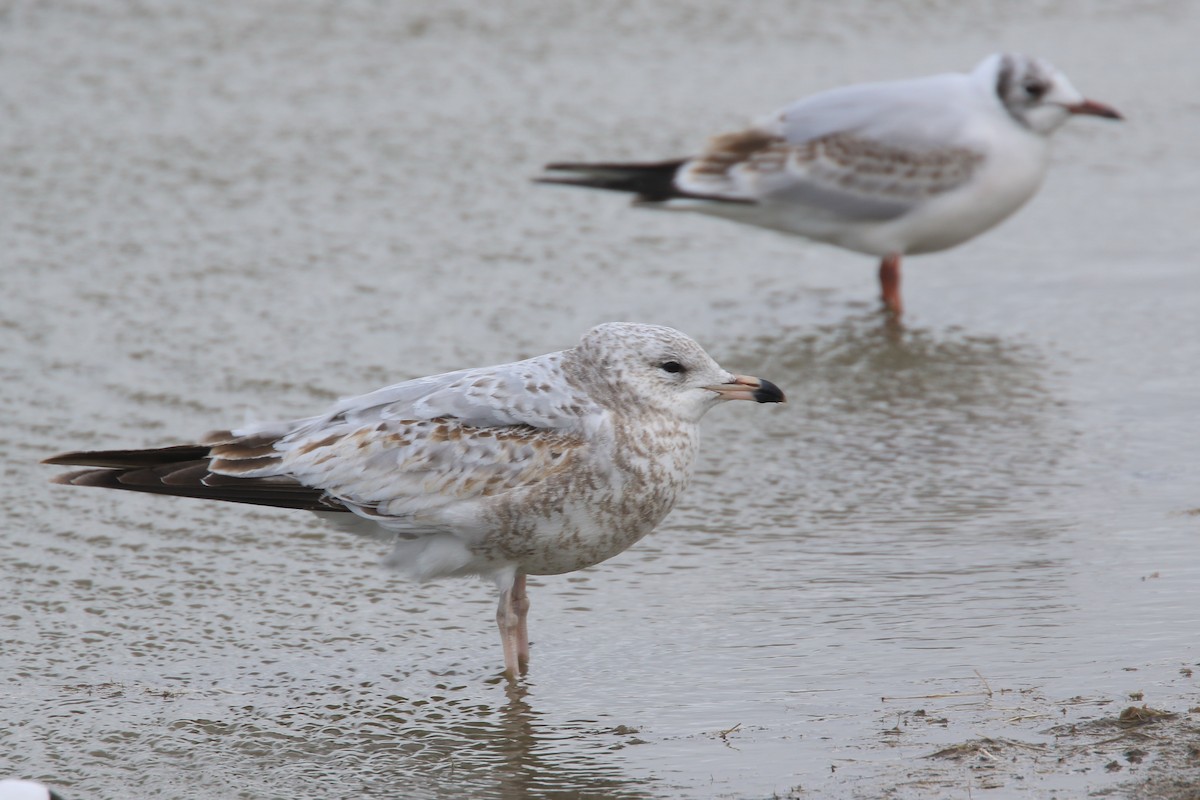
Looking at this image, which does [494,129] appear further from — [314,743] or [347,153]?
[314,743]

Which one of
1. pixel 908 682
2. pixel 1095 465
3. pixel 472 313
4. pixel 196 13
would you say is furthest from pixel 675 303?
pixel 196 13

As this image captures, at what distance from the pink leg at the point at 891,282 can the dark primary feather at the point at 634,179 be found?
2.29 feet

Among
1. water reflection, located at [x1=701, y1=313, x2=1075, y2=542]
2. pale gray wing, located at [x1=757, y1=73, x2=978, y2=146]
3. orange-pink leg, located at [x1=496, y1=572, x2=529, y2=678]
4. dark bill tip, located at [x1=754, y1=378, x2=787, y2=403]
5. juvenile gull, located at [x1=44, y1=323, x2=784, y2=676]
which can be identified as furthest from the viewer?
pale gray wing, located at [x1=757, y1=73, x2=978, y2=146]

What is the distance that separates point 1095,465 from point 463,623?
2.23 meters

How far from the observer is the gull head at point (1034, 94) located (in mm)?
7645

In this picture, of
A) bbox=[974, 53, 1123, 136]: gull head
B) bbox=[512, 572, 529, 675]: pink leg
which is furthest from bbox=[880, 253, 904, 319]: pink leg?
bbox=[512, 572, 529, 675]: pink leg

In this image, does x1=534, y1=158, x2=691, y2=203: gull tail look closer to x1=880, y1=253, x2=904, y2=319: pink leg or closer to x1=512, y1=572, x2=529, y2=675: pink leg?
x1=880, y1=253, x2=904, y2=319: pink leg

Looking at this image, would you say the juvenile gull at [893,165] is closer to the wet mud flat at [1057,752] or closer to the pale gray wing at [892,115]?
the pale gray wing at [892,115]

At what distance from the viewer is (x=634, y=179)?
8.03 meters

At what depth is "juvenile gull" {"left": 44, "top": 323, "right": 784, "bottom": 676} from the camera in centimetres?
436

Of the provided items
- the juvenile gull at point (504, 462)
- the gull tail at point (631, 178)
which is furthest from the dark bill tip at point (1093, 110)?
the juvenile gull at point (504, 462)

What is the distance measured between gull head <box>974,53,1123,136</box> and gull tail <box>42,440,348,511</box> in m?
4.31

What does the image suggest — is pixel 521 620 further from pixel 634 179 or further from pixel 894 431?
pixel 634 179

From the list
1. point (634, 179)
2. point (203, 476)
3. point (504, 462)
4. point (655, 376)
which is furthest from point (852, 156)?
point (203, 476)
